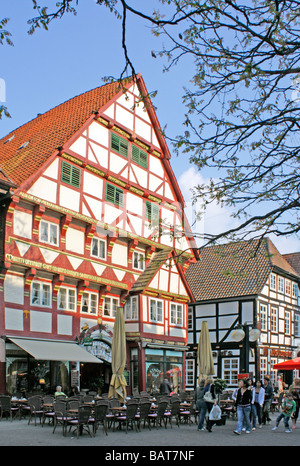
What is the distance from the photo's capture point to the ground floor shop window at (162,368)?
28.4 metres

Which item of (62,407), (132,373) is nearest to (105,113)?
(132,373)

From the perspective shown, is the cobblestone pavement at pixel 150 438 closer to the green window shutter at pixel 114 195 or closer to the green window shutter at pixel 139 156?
the green window shutter at pixel 114 195

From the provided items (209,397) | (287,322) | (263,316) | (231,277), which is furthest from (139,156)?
(287,322)

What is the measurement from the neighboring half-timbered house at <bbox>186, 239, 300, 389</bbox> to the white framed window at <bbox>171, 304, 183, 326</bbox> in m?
5.45

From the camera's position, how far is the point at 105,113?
1103 inches

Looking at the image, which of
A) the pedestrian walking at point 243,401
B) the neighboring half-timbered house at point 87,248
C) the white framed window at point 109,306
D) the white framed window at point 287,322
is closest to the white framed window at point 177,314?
the neighboring half-timbered house at point 87,248

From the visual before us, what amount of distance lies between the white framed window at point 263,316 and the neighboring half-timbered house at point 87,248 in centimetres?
757

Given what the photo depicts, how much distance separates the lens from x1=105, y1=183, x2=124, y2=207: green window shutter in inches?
1093

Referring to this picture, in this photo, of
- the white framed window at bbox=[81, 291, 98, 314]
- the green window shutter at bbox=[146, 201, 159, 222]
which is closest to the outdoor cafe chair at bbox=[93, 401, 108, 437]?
the white framed window at bbox=[81, 291, 98, 314]

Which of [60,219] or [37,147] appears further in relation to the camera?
[37,147]
